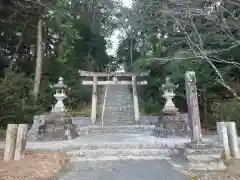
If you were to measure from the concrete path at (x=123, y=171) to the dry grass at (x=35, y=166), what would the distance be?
268mm

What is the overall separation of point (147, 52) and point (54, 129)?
7.38m

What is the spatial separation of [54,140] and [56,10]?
5355mm

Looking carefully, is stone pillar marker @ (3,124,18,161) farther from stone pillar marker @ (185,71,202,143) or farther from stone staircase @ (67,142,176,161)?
stone pillar marker @ (185,71,202,143)

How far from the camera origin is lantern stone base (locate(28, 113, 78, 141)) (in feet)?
29.7

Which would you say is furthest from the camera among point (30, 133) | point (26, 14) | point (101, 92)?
point (101, 92)

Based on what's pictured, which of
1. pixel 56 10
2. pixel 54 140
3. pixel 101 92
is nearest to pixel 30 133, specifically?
pixel 54 140

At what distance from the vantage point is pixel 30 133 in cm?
963

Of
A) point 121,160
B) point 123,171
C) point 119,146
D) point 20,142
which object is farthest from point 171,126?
point 20,142

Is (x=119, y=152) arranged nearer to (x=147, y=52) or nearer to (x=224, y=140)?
(x=224, y=140)

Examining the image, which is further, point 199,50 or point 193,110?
point 199,50

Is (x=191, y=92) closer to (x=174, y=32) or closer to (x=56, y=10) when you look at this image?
(x=174, y=32)

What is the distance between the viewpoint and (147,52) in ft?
47.5

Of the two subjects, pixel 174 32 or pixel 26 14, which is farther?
pixel 26 14

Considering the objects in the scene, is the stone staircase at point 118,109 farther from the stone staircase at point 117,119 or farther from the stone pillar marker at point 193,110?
the stone pillar marker at point 193,110
